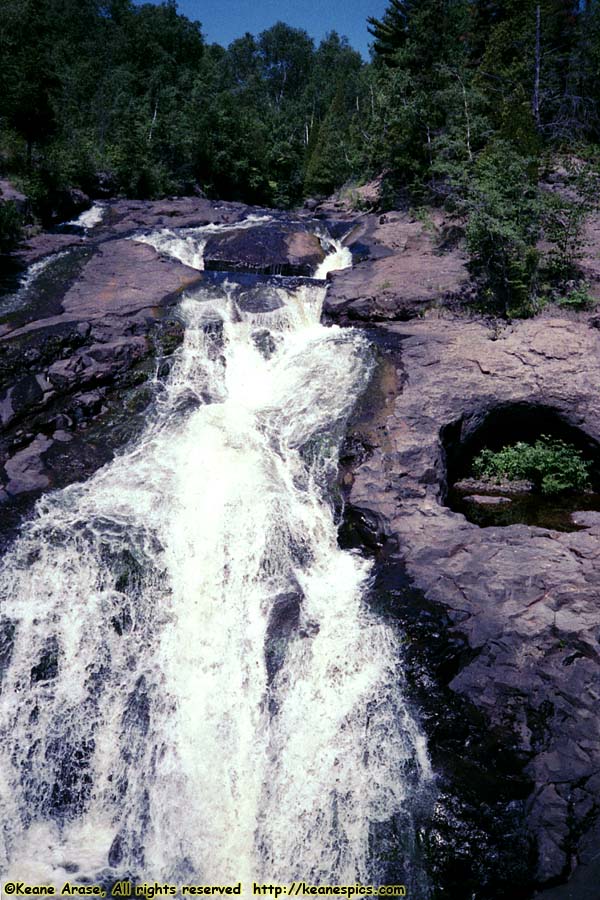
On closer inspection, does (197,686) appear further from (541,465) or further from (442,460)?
(541,465)

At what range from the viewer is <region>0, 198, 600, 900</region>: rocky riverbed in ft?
20.8

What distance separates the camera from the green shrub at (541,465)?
1115cm

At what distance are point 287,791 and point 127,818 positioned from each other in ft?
6.46

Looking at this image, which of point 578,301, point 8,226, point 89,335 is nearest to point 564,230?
point 578,301

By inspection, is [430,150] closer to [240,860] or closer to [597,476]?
[597,476]

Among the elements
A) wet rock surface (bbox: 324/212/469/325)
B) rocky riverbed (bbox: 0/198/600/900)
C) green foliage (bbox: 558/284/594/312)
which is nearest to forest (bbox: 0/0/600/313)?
green foliage (bbox: 558/284/594/312)

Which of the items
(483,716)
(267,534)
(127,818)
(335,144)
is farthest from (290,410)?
(335,144)

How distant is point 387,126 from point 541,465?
22.8m

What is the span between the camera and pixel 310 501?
384 inches

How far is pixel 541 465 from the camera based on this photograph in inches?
447

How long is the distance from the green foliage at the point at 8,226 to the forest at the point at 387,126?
0.07 metres

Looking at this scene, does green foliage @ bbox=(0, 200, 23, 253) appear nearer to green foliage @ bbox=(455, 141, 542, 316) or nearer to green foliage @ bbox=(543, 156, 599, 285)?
green foliage @ bbox=(455, 141, 542, 316)

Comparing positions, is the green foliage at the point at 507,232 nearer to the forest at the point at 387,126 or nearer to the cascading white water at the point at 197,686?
the forest at the point at 387,126

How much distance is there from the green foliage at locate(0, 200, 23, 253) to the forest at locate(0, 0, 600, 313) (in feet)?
0.23
